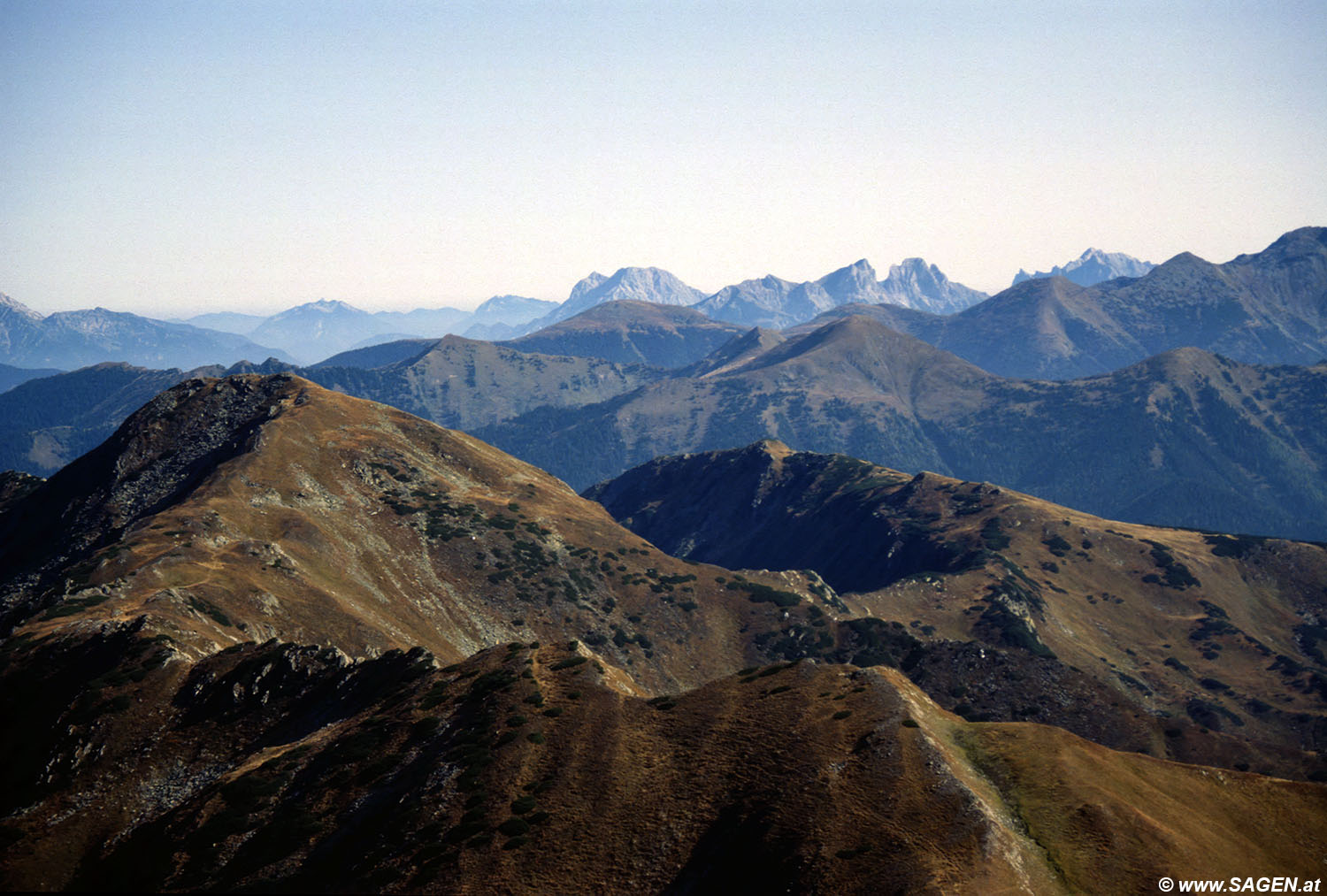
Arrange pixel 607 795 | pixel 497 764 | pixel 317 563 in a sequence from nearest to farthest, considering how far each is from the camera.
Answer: pixel 607 795
pixel 497 764
pixel 317 563

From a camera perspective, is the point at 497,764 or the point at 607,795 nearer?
the point at 607,795

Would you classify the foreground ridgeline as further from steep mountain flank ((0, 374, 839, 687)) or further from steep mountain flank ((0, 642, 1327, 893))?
steep mountain flank ((0, 374, 839, 687))

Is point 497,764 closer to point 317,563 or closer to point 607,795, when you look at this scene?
point 607,795

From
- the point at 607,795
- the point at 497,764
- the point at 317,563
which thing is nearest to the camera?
the point at 607,795

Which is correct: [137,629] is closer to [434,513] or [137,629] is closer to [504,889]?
[504,889]

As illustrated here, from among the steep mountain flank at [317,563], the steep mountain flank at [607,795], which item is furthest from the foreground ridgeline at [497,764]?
the steep mountain flank at [317,563]

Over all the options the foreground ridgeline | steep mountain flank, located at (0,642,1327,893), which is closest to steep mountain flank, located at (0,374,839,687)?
the foreground ridgeline

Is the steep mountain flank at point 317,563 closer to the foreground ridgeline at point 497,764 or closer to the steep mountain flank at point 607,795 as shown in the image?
the foreground ridgeline at point 497,764

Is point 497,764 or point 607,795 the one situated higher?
point 497,764

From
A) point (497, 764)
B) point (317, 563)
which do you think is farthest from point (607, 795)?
point (317, 563)

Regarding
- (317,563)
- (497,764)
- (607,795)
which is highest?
(317,563)

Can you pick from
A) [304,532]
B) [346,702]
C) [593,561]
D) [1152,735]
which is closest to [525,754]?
[346,702]
